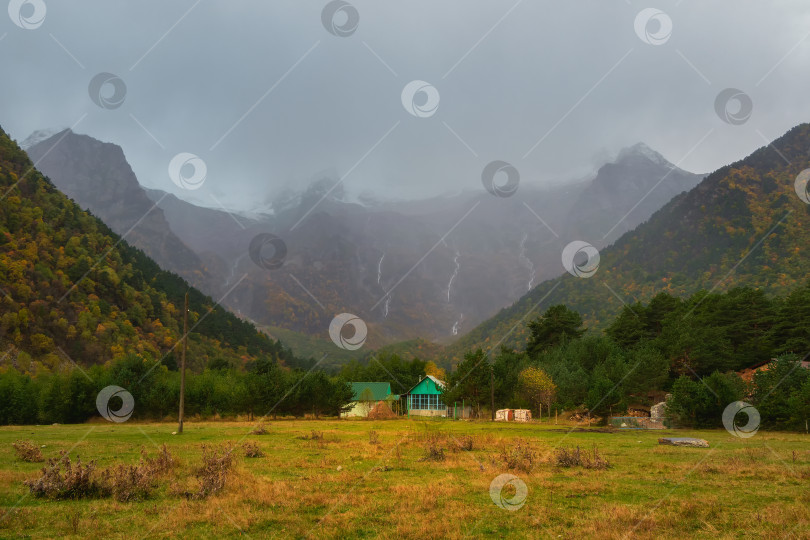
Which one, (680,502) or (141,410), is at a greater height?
(141,410)

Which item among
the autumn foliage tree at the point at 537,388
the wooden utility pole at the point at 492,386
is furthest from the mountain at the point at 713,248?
the wooden utility pole at the point at 492,386

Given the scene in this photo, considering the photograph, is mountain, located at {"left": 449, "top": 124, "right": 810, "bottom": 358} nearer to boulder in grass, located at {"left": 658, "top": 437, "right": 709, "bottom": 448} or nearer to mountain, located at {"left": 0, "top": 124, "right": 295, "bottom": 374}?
boulder in grass, located at {"left": 658, "top": 437, "right": 709, "bottom": 448}

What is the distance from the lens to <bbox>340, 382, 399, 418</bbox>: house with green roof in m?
87.2

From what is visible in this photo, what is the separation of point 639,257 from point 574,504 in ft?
539

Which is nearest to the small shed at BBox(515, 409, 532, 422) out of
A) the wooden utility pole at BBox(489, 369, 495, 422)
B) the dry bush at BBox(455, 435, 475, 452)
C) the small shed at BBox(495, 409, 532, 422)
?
the small shed at BBox(495, 409, 532, 422)

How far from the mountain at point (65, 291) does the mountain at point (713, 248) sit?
10483 cm

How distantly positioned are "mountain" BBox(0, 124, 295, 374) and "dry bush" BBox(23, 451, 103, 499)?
78892mm

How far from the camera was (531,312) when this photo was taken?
17112 cm

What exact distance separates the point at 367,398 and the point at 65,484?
7837 cm

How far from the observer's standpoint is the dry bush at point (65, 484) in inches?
479

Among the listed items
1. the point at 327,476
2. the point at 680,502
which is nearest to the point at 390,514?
the point at 327,476

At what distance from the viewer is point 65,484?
12414mm

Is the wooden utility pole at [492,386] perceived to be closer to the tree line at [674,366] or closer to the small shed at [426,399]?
the tree line at [674,366]

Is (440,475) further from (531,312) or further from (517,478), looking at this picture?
(531,312)
